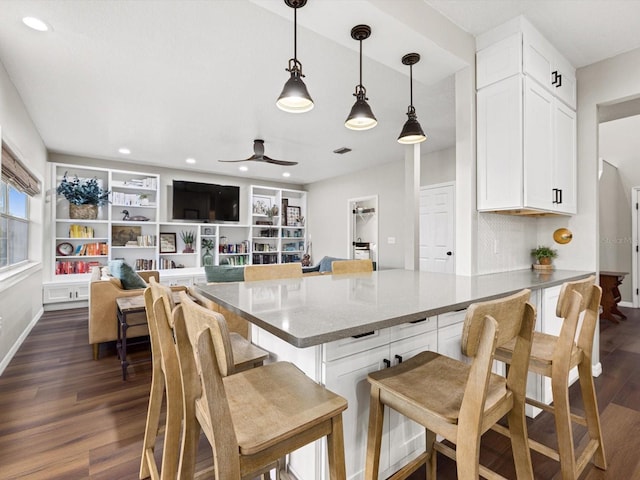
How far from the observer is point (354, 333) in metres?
0.91

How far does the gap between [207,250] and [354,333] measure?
6033mm

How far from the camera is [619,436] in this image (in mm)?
1777

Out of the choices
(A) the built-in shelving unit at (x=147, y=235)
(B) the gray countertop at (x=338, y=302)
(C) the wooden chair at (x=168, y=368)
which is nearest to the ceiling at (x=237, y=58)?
(A) the built-in shelving unit at (x=147, y=235)

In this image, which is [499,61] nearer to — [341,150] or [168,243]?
[341,150]

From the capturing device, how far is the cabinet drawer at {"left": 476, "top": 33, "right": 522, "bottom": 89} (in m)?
2.08

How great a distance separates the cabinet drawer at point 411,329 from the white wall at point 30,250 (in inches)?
124

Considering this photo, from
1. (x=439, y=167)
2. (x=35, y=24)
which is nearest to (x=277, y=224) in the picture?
(x=439, y=167)

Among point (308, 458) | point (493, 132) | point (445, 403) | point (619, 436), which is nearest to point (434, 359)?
point (445, 403)

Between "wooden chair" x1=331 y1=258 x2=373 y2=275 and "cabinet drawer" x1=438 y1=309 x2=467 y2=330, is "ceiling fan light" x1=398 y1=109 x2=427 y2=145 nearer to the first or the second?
"wooden chair" x1=331 y1=258 x2=373 y2=275

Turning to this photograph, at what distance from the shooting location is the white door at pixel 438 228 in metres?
4.84

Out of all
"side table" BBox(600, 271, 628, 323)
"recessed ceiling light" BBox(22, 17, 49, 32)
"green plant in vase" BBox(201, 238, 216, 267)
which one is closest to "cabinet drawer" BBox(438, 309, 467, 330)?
"recessed ceiling light" BBox(22, 17, 49, 32)

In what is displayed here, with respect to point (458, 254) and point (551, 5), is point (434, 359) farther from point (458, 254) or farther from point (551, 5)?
point (551, 5)

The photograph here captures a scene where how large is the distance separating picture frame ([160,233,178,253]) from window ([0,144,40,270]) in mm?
2125

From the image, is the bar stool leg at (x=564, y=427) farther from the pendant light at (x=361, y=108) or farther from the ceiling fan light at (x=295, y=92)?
the ceiling fan light at (x=295, y=92)
